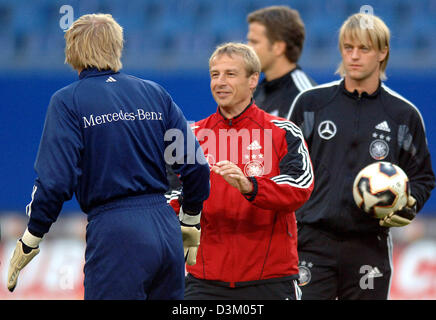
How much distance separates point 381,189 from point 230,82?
1310mm

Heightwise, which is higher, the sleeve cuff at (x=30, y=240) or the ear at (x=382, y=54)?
the ear at (x=382, y=54)

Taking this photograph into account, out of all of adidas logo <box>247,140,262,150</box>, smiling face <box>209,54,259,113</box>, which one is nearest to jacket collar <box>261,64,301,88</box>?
smiling face <box>209,54,259,113</box>

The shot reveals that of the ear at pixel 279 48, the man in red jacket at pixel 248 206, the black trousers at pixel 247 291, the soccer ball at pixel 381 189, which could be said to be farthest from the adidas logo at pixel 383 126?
the ear at pixel 279 48

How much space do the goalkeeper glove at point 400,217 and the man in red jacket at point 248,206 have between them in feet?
3.00

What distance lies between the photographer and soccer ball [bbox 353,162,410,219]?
5211 mm

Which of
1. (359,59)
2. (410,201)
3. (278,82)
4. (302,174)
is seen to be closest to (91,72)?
(302,174)

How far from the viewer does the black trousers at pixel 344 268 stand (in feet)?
17.8

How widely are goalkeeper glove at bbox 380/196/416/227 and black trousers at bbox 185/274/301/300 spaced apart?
0.99 meters

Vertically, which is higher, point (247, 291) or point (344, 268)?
point (247, 291)

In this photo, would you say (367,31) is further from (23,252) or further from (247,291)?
(23,252)

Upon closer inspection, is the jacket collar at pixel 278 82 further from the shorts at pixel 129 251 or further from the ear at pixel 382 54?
the shorts at pixel 129 251

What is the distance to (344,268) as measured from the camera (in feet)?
17.8

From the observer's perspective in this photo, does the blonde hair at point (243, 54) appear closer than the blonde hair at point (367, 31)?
Yes
